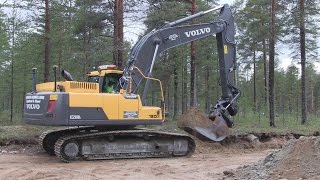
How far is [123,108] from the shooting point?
12445mm

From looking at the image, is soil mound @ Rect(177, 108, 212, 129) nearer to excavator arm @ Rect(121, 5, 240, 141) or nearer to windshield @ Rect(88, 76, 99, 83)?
excavator arm @ Rect(121, 5, 240, 141)

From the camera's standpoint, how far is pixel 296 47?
30672mm

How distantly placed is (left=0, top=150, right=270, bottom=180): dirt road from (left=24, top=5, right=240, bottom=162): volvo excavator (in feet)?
1.61

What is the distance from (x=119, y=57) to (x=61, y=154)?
8044 millimetres

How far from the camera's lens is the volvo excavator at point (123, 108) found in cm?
1193

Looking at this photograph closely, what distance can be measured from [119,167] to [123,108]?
1750 millimetres

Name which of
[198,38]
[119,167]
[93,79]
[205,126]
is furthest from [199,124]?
[119,167]

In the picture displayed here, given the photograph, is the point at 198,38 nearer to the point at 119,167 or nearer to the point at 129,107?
the point at 129,107

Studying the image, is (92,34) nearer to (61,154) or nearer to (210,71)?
(61,154)

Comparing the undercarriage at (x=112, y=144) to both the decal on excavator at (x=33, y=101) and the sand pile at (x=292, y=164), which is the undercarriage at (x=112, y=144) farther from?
the sand pile at (x=292, y=164)

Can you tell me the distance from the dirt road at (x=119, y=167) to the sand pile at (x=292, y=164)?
101 cm

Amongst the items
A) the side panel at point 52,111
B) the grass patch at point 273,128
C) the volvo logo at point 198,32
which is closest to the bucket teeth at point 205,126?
the grass patch at point 273,128

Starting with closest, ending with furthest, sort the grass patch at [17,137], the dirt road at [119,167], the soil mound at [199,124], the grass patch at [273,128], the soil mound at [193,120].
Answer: the dirt road at [119,167], the soil mound at [199,124], the grass patch at [17,137], the soil mound at [193,120], the grass patch at [273,128]

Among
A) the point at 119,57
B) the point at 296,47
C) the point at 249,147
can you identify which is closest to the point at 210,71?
the point at 296,47
